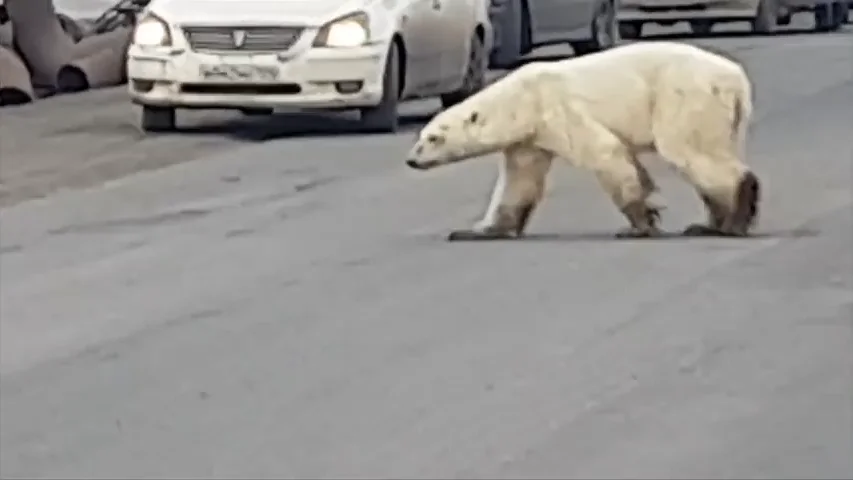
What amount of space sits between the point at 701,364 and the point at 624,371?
319mm

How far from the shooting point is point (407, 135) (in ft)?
62.1

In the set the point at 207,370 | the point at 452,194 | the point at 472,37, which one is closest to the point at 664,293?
the point at 207,370

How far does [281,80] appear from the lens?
59.8 feet

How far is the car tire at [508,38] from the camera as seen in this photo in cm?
2534

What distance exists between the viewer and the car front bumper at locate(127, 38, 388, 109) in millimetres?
18266

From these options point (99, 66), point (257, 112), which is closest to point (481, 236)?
point (257, 112)

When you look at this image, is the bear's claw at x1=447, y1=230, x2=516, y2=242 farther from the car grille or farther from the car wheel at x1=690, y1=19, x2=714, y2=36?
the car wheel at x1=690, y1=19, x2=714, y2=36

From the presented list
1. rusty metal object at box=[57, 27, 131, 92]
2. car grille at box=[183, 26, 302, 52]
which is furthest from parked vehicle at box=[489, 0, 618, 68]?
car grille at box=[183, 26, 302, 52]

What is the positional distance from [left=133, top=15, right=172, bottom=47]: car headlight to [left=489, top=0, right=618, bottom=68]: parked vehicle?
627cm

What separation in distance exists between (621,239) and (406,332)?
2845 mm

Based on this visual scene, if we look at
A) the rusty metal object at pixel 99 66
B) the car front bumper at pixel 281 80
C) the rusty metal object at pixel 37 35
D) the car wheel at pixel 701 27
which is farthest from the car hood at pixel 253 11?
the car wheel at pixel 701 27

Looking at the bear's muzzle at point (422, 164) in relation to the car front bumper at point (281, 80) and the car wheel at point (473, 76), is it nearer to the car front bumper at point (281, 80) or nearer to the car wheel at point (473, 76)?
the car front bumper at point (281, 80)

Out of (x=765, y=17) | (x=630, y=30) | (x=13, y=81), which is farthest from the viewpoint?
(x=765, y=17)

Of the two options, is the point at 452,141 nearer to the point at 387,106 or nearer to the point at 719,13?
the point at 387,106
